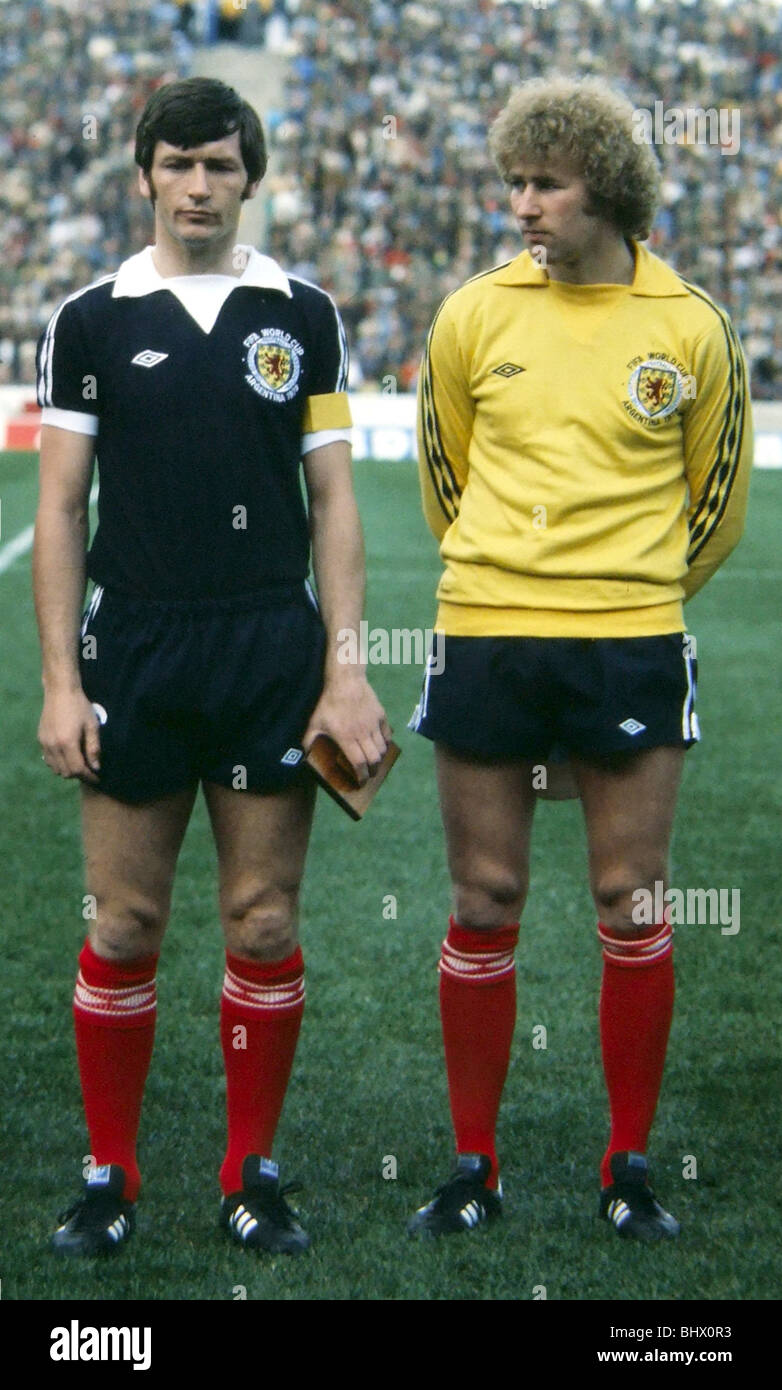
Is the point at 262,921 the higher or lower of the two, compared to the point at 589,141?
lower

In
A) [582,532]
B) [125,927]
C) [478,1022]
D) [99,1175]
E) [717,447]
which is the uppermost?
[717,447]

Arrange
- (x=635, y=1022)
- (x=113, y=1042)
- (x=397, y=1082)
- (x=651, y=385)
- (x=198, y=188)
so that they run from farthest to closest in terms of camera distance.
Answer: (x=397, y=1082), (x=635, y=1022), (x=113, y=1042), (x=651, y=385), (x=198, y=188)

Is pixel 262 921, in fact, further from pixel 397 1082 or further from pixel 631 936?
pixel 397 1082

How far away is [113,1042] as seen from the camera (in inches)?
135

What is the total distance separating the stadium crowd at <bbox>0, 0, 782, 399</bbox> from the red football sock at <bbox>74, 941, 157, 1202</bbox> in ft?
67.4

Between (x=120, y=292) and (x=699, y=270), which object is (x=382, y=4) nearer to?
(x=699, y=270)

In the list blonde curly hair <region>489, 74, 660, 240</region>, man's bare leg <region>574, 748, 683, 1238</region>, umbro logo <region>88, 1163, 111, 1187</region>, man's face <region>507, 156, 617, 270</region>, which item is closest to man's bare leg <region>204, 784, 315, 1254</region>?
umbro logo <region>88, 1163, 111, 1187</region>

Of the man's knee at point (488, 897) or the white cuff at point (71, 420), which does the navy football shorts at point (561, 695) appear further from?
the white cuff at point (71, 420)

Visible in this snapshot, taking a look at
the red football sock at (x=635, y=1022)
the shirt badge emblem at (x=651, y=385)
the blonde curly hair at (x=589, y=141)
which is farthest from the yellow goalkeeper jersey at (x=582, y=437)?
the red football sock at (x=635, y=1022)

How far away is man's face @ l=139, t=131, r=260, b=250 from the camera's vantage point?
3.13 meters

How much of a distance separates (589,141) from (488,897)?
51.0 inches

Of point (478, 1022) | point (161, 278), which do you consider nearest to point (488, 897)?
point (478, 1022)

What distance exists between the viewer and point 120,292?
10.5ft

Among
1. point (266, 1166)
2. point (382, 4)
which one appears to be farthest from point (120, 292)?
point (382, 4)
